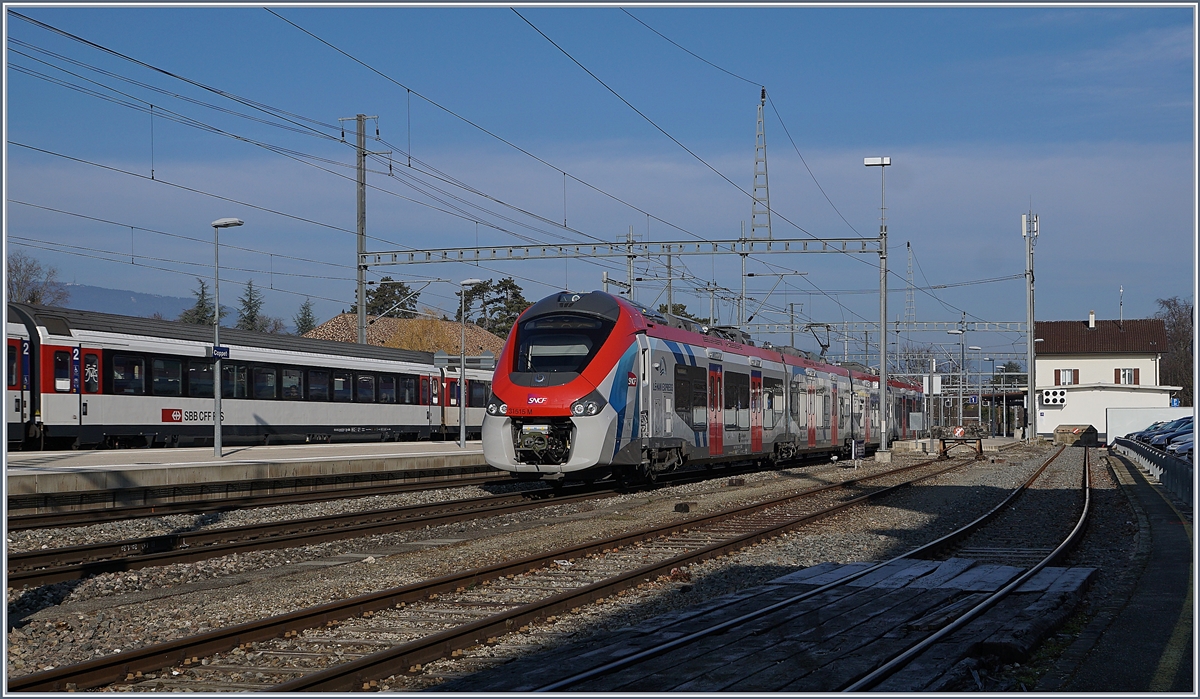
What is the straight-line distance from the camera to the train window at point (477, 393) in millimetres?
42094

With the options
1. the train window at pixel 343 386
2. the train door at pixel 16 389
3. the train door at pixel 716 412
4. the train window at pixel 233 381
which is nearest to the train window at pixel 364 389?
the train window at pixel 343 386

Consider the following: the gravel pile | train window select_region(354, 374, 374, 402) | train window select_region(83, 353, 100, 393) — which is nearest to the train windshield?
the gravel pile

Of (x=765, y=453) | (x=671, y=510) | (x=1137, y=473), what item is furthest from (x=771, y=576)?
(x=1137, y=473)

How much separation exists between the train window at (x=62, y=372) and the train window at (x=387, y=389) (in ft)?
40.5

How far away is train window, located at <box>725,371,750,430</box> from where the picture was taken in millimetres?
24500

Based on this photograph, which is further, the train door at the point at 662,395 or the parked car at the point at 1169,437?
the parked car at the point at 1169,437

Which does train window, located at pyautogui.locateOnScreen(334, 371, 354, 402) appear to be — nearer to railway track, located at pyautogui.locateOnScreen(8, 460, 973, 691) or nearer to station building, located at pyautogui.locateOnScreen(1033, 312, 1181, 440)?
railway track, located at pyautogui.locateOnScreen(8, 460, 973, 691)

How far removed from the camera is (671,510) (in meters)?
17.6

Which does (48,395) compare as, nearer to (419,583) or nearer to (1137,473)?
(419,583)

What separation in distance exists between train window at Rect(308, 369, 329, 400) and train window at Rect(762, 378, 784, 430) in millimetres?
13855

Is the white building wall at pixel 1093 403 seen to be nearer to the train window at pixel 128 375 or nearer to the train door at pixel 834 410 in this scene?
the train door at pixel 834 410

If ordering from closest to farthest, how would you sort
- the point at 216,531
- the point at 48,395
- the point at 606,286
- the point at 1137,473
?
the point at 216,531 < the point at 48,395 < the point at 1137,473 < the point at 606,286

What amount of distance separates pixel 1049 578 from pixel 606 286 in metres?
27.5

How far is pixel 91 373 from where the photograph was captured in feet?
82.7
